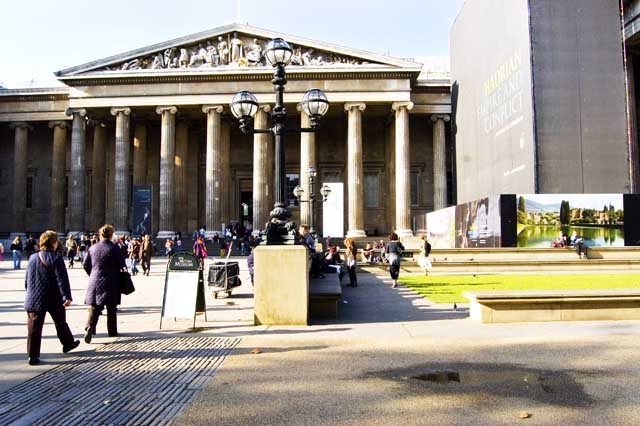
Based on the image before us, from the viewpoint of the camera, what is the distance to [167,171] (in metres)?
40.4

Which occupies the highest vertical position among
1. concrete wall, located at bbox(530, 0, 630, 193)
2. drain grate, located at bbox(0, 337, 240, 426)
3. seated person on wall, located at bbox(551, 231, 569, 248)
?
concrete wall, located at bbox(530, 0, 630, 193)

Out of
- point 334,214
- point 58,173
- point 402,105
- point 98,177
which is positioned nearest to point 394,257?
point 334,214

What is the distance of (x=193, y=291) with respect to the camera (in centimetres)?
972

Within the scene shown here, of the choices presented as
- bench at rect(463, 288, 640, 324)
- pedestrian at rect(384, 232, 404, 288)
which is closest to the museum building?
pedestrian at rect(384, 232, 404, 288)

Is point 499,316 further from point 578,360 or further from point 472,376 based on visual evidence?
point 472,376

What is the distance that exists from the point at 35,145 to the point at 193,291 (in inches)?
1847

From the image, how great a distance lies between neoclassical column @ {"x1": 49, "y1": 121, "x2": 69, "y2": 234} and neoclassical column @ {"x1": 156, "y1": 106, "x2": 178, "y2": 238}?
945 centimetres

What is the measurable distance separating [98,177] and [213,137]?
35.0 ft

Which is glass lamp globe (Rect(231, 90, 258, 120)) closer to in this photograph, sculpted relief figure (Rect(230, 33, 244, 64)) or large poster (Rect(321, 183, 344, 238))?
large poster (Rect(321, 183, 344, 238))

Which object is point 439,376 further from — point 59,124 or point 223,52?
point 59,124

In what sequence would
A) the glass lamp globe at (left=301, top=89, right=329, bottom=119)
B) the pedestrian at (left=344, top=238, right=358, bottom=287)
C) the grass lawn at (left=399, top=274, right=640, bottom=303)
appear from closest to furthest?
the glass lamp globe at (left=301, top=89, right=329, bottom=119), the grass lawn at (left=399, top=274, right=640, bottom=303), the pedestrian at (left=344, top=238, right=358, bottom=287)

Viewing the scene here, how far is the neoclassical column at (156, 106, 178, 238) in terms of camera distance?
4016 centimetres

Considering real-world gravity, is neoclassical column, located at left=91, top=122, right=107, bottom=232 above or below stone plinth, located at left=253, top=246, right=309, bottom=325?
above

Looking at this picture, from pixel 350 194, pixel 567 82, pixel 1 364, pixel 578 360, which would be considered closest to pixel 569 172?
pixel 567 82
